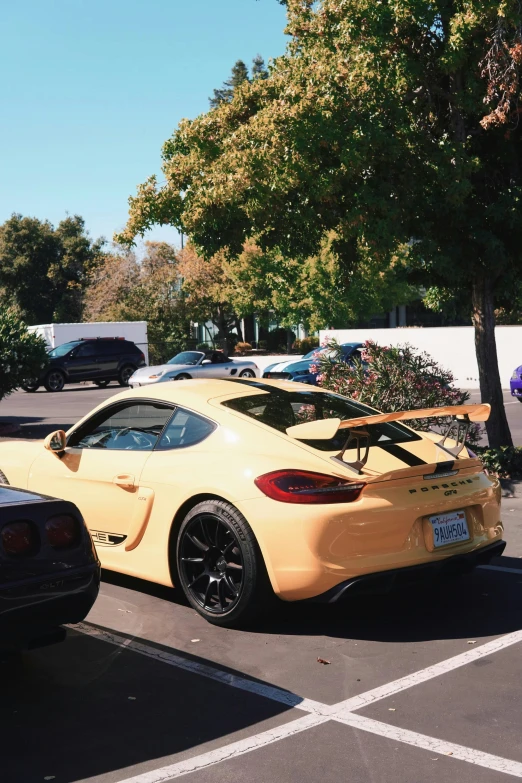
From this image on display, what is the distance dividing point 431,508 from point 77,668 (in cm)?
221

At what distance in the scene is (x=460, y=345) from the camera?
114 ft

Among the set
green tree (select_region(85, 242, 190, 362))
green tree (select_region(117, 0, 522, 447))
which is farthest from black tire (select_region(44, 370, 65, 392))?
green tree (select_region(117, 0, 522, 447))

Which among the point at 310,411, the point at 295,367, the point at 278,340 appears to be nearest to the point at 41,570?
the point at 310,411

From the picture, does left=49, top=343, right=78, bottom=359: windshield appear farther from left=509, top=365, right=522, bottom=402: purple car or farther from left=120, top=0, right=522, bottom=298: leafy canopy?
left=120, top=0, right=522, bottom=298: leafy canopy

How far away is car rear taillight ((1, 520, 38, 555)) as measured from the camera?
445cm

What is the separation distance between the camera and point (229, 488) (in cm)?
560

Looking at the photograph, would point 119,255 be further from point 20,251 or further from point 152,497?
point 152,497

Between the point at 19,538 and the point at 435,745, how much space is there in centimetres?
212

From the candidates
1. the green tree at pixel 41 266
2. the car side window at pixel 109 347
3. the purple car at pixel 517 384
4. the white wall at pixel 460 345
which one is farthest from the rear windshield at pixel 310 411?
the green tree at pixel 41 266

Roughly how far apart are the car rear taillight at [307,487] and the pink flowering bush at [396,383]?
5.11m

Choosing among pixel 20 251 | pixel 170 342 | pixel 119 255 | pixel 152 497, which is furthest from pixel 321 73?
pixel 20 251

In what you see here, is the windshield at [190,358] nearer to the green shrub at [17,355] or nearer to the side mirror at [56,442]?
the green shrub at [17,355]

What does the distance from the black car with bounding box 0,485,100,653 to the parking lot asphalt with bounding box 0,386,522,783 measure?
382 mm

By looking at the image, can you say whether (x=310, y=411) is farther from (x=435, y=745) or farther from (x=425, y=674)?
(x=435, y=745)
